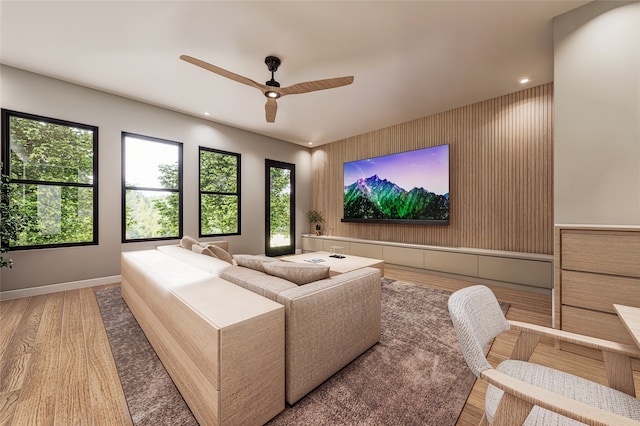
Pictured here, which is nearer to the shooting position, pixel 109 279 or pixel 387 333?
pixel 387 333

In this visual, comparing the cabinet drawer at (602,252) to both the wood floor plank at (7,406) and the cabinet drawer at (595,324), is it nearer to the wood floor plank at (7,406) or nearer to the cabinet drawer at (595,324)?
the cabinet drawer at (595,324)

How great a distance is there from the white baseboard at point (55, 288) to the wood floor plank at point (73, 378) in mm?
1187

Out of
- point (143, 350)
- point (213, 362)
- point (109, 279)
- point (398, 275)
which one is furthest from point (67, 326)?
point (398, 275)

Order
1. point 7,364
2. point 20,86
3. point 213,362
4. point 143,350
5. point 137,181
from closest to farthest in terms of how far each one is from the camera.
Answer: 1. point 213,362
2. point 7,364
3. point 143,350
4. point 20,86
5. point 137,181

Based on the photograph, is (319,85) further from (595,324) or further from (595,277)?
(595,324)

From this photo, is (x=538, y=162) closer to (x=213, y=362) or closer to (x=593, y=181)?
(x=593, y=181)

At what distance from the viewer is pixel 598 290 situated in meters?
1.76

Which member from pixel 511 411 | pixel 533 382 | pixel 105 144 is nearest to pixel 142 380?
pixel 511 411

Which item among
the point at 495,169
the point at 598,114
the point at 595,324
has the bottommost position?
the point at 595,324

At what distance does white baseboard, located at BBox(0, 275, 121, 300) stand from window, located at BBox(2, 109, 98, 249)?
21.1 inches

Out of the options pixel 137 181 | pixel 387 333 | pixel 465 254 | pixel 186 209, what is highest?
pixel 137 181

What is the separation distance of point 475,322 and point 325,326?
804 millimetres

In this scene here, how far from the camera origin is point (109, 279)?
12.1 ft

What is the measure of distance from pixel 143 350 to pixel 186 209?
3.00 meters
